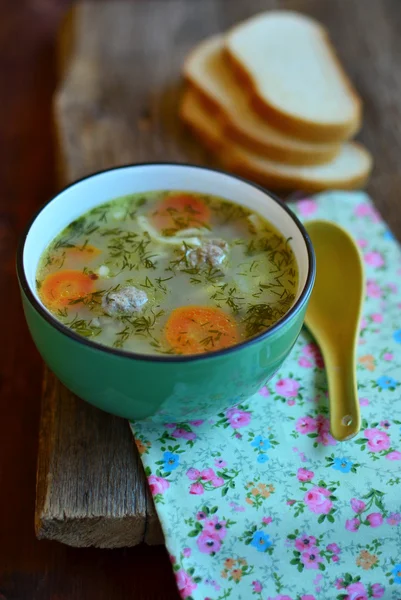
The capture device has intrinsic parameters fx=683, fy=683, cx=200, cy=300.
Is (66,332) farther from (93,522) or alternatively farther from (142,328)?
(93,522)

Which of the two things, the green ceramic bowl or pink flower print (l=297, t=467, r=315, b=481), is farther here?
pink flower print (l=297, t=467, r=315, b=481)

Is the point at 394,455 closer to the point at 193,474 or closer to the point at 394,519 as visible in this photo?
the point at 394,519

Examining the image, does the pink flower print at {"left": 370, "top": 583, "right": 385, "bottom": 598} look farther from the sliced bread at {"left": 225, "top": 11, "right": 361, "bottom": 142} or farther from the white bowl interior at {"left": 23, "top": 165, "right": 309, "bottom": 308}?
the sliced bread at {"left": 225, "top": 11, "right": 361, "bottom": 142}

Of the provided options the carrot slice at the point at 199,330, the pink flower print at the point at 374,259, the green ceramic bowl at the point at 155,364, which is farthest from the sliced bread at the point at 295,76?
the carrot slice at the point at 199,330

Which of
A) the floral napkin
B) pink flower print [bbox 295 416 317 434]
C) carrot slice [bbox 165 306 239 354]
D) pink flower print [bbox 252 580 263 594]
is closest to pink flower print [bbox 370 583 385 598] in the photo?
the floral napkin

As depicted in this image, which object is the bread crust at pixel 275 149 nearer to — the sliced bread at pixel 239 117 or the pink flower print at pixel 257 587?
the sliced bread at pixel 239 117

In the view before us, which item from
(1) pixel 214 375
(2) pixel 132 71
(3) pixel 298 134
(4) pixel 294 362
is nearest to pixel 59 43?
(2) pixel 132 71
